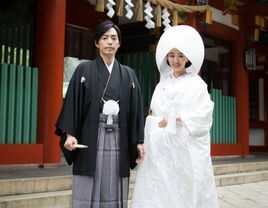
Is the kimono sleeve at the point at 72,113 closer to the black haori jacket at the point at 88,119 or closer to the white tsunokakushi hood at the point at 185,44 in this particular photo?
the black haori jacket at the point at 88,119

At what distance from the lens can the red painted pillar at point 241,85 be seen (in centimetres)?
976

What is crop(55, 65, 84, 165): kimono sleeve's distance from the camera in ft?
9.09

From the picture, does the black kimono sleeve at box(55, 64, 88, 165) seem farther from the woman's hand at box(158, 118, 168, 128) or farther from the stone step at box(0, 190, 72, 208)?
the stone step at box(0, 190, 72, 208)

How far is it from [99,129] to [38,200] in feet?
6.11

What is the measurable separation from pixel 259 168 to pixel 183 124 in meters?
6.16

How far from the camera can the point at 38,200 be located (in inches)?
169

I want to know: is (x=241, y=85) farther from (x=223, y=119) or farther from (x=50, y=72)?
(x=50, y=72)

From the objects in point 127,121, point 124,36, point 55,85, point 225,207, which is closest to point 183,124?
point 127,121

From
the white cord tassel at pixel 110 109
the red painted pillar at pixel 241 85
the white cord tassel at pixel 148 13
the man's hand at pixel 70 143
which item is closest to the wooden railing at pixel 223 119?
the red painted pillar at pixel 241 85

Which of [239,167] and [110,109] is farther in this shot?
[239,167]

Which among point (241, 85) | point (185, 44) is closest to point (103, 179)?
point (185, 44)

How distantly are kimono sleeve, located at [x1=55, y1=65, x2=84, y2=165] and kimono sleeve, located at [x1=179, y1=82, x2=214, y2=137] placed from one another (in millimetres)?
738

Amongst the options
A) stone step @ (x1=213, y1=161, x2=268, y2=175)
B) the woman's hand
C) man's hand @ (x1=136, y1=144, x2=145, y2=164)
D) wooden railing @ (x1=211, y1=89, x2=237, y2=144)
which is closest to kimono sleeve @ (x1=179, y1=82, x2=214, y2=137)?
the woman's hand

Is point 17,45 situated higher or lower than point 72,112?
higher
